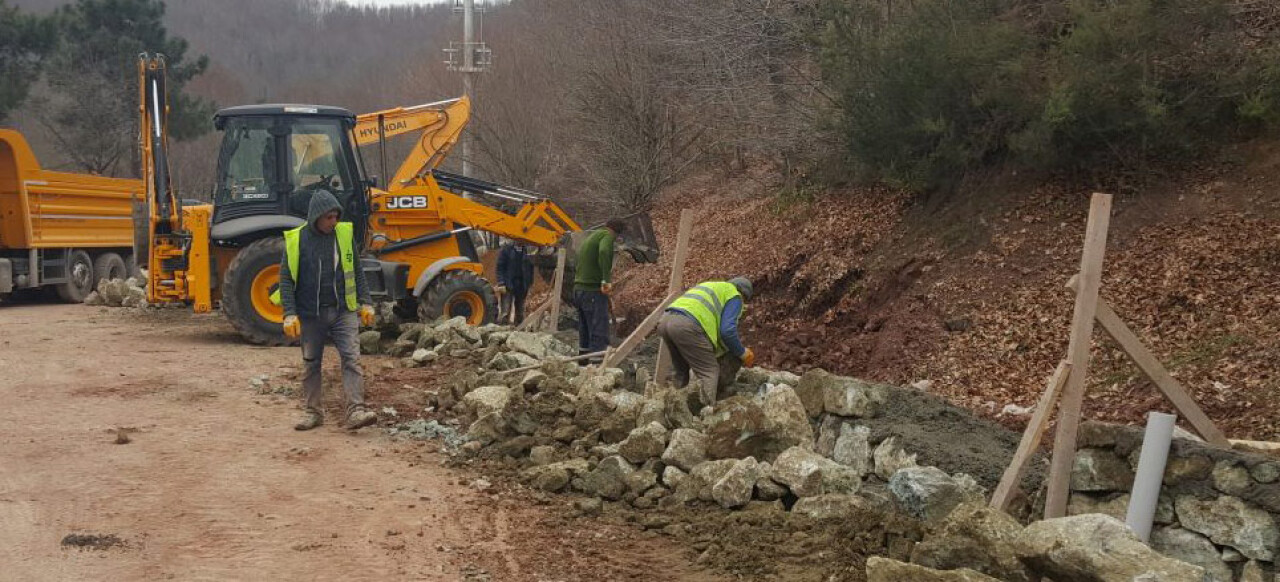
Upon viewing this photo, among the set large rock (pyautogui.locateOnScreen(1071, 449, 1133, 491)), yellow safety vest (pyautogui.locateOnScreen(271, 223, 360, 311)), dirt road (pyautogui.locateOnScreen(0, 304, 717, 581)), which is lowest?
dirt road (pyautogui.locateOnScreen(0, 304, 717, 581))

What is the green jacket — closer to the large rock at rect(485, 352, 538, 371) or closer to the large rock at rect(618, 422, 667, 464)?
the large rock at rect(485, 352, 538, 371)

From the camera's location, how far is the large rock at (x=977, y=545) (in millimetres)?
4609

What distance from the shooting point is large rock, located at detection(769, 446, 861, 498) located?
241 inches

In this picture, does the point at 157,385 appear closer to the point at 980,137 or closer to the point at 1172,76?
the point at 980,137

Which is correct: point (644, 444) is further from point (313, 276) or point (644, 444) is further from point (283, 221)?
point (283, 221)

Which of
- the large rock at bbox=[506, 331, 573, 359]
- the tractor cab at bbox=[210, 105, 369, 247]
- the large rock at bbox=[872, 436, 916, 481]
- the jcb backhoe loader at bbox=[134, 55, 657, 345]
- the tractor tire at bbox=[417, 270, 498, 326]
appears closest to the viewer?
the large rock at bbox=[872, 436, 916, 481]

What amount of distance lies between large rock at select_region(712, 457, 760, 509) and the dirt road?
0.45 metres

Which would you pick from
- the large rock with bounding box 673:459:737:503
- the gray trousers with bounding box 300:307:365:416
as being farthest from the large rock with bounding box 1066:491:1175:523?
the gray trousers with bounding box 300:307:365:416

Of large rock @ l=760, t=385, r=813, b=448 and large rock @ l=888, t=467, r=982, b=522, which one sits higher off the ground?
large rock @ l=760, t=385, r=813, b=448

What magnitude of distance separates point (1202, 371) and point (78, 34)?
38.1 meters

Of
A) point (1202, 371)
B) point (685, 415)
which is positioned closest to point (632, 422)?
point (685, 415)

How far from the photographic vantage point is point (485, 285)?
13.9m

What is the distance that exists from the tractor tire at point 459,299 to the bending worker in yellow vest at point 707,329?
19.3ft

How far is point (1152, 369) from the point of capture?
5441 mm
